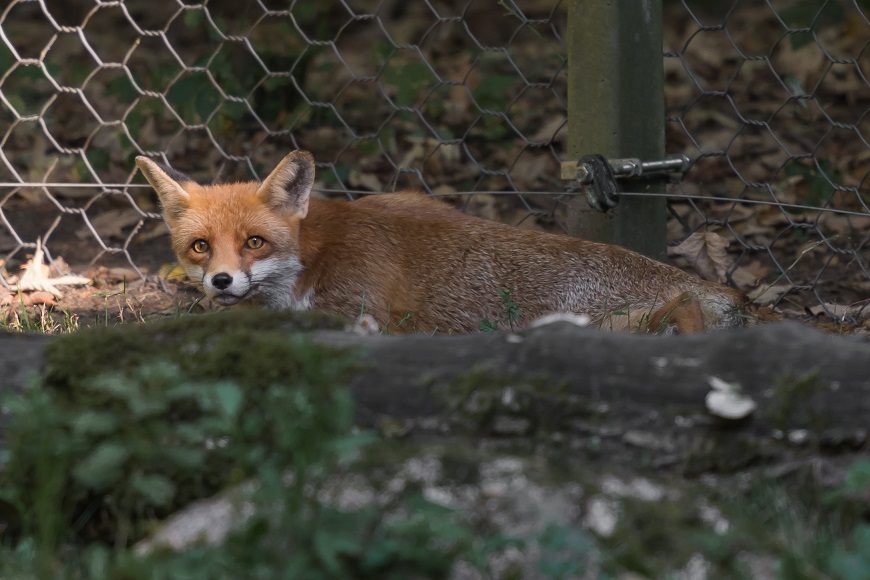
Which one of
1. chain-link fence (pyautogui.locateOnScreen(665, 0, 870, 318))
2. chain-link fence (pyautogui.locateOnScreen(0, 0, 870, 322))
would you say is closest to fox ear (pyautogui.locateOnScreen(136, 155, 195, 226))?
chain-link fence (pyautogui.locateOnScreen(0, 0, 870, 322))

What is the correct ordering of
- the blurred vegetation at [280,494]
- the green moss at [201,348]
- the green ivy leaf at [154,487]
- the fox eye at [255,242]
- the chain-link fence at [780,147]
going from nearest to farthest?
the blurred vegetation at [280,494] < the green ivy leaf at [154,487] < the green moss at [201,348] < the fox eye at [255,242] < the chain-link fence at [780,147]

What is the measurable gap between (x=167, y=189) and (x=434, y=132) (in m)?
1.25

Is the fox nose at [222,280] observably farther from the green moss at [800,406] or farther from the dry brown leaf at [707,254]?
the green moss at [800,406]

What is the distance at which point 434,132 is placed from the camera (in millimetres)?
4355

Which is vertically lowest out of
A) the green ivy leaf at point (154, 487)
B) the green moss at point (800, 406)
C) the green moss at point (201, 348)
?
the green ivy leaf at point (154, 487)

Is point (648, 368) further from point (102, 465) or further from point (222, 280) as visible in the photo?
point (222, 280)

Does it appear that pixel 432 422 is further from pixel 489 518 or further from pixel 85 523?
pixel 85 523

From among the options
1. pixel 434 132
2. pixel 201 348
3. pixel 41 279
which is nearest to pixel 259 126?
pixel 434 132

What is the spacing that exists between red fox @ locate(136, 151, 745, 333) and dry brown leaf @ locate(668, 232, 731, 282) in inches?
22.1

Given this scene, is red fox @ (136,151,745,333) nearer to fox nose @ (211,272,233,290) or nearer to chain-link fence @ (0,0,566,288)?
fox nose @ (211,272,233,290)

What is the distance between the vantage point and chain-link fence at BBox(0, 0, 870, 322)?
421 cm

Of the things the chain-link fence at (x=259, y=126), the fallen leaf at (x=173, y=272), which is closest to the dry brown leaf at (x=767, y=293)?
the chain-link fence at (x=259, y=126)

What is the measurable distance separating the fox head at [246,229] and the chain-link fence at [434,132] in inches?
20.1

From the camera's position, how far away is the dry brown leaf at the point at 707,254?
3885 mm
